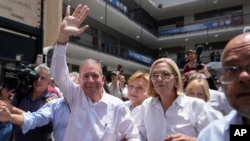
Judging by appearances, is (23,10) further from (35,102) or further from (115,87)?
(115,87)

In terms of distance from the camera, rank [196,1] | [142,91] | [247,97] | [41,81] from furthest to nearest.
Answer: [196,1] → [142,91] → [41,81] → [247,97]

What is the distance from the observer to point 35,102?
93.7 inches

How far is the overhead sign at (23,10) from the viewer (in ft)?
6.57

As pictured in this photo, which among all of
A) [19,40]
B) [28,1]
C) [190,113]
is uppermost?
[28,1]

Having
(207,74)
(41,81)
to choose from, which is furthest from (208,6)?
(41,81)

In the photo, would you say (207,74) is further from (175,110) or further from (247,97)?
(247,97)

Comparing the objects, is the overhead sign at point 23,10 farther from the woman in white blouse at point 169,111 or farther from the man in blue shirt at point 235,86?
the man in blue shirt at point 235,86

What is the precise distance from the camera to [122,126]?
1.86 meters

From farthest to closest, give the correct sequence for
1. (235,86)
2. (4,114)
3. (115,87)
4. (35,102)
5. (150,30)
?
(150,30), (115,87), (35,102), (4,114), (235,86)

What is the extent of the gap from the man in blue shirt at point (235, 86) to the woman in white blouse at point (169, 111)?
68 centimetres

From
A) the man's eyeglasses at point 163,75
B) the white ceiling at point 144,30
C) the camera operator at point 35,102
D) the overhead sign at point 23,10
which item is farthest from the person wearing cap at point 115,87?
the white ceiling at point 144,30

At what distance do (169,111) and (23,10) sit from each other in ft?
4.53

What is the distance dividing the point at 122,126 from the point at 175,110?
0.38 meters

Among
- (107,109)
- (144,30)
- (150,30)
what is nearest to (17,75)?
(107,109)
